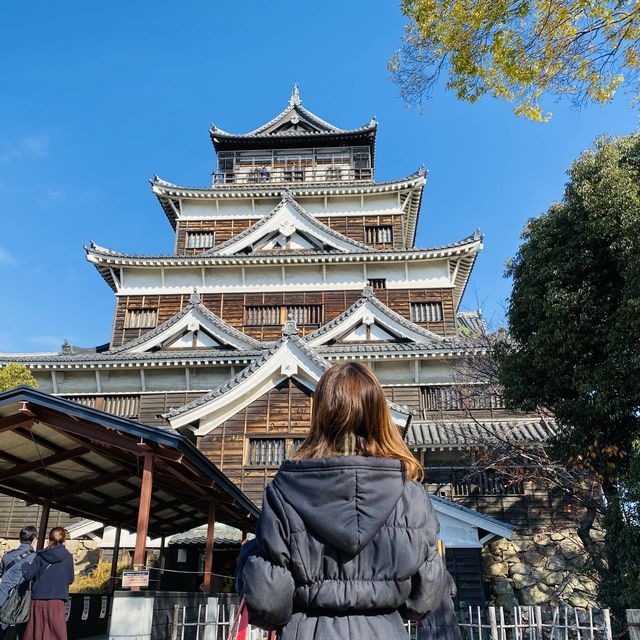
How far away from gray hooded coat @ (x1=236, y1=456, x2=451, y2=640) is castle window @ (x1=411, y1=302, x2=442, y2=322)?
20864 millimetres

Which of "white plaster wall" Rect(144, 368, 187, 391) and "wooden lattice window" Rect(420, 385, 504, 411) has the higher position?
"white plaster wall" Rect(144, 368, 187, 391)

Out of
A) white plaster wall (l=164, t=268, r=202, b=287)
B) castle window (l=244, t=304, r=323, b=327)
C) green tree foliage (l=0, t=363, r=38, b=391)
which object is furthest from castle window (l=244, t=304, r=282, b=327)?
green tree foliage (l=0, t=363, r=38, b=391)

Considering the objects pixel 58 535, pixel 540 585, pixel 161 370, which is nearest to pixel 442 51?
pixel 58 535

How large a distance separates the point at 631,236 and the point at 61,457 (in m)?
9.76

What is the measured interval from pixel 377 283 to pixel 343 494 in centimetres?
2152

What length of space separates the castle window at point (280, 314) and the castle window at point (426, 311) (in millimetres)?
3791

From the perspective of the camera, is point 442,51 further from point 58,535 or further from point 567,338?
point 58,535

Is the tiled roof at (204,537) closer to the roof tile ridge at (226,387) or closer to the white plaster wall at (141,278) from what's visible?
the roof tile ridge at (226,387)

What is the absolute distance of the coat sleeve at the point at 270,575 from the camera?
183 centimetres

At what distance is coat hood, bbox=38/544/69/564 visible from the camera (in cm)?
618

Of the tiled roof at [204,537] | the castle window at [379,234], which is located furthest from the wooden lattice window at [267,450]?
the castle window at [379,234]

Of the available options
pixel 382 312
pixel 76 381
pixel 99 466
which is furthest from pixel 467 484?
pixel 76 381

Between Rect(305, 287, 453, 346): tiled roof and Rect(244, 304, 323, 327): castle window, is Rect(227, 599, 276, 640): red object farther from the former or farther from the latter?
Rect(244, 304, 323, 327): castle window

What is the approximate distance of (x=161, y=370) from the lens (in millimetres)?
19891
